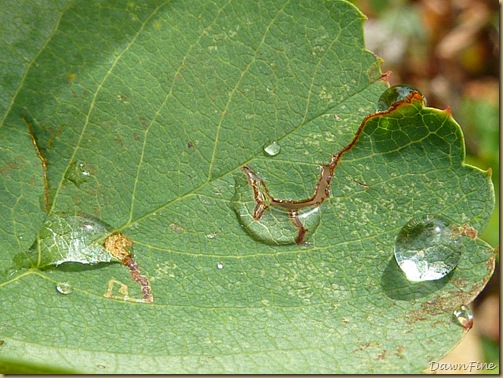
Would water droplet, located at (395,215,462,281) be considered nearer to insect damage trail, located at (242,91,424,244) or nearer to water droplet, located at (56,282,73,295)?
insect damage trail, located at (242,91,424,244)

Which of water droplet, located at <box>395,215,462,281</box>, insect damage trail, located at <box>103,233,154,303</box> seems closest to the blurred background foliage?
water droplet, located at <box>395,215,462,281</box>

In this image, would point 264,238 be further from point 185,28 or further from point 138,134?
point 185,28

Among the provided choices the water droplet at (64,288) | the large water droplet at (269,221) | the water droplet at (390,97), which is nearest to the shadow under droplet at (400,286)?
the large water droplet at (269,221)

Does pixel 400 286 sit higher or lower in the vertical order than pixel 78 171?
higher

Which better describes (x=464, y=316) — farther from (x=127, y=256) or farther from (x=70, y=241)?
(x=70, y=241)

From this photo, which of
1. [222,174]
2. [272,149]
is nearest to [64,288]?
[222,174]

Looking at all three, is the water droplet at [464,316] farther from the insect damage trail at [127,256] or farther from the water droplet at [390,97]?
the insect damage trail at [127,256]
